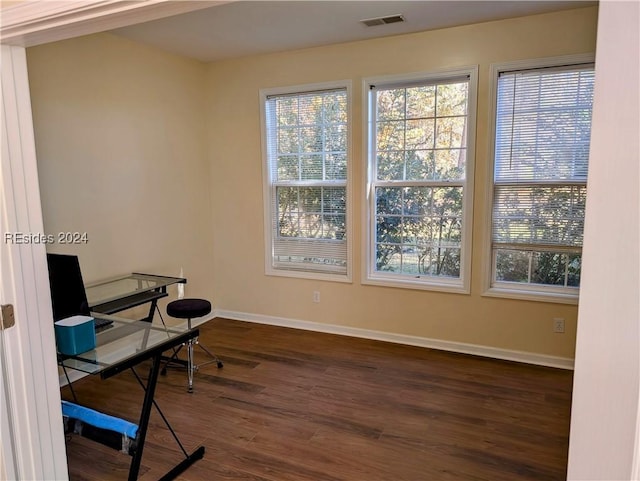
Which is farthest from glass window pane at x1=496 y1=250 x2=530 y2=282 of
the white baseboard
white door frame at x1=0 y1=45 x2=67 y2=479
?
white door frame at x1=0 y1=45 x2=67 y2=479

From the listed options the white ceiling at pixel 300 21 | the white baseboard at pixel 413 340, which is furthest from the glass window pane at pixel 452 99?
the white baseboard at pixel 413 340

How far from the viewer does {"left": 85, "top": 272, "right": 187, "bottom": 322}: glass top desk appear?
9.82ft

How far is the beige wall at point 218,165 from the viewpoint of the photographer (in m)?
3.07

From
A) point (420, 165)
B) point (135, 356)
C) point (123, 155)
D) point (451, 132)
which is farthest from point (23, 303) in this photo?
point (451, 132)

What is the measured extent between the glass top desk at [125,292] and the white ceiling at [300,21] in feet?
6.21

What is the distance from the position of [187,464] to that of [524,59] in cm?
345

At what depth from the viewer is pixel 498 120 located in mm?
3326

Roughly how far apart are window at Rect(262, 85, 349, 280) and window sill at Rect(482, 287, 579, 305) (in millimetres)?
1315

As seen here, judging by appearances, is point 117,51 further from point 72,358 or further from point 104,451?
point 104,451

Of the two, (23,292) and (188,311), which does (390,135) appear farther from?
(23,292)

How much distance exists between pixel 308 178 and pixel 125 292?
6.21 feet

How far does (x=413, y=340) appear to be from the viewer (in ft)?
12.6

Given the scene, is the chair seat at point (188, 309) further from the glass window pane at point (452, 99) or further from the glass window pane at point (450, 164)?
the glass window pane at point (452, 99)

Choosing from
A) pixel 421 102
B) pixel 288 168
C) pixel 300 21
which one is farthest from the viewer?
pixel 288 168
